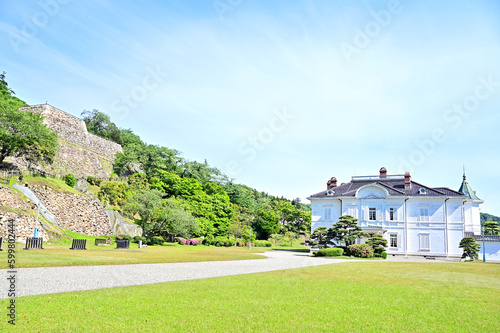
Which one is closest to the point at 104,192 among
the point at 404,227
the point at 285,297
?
the point at 404,227

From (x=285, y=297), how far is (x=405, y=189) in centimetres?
3648

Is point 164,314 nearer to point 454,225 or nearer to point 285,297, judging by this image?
point 285,297

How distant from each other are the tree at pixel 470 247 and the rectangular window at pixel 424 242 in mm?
3805

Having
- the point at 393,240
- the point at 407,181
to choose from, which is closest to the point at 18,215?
the point at 393,240

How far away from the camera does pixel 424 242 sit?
125 feet

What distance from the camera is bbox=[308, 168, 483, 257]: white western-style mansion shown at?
37.5 metres

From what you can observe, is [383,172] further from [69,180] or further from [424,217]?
[69,180]

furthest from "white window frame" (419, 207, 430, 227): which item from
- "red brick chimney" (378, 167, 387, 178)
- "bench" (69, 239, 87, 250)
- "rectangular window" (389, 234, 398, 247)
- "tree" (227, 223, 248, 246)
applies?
"bench" (69, 239, 87, 250)

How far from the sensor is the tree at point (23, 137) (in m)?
31.8

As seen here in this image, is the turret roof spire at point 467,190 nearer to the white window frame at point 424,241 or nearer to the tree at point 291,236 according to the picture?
the white window frame at point 424,241

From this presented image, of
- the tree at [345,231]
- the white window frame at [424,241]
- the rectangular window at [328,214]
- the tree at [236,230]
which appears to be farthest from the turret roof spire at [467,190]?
the tree at [236,230]

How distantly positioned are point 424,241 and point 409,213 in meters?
3.40

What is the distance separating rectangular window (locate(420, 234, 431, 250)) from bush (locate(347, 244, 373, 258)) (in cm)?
1020

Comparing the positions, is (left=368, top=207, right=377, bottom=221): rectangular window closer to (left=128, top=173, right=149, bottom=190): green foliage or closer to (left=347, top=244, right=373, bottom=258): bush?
(left=347, top=244, right=373, bottom=258): bush
